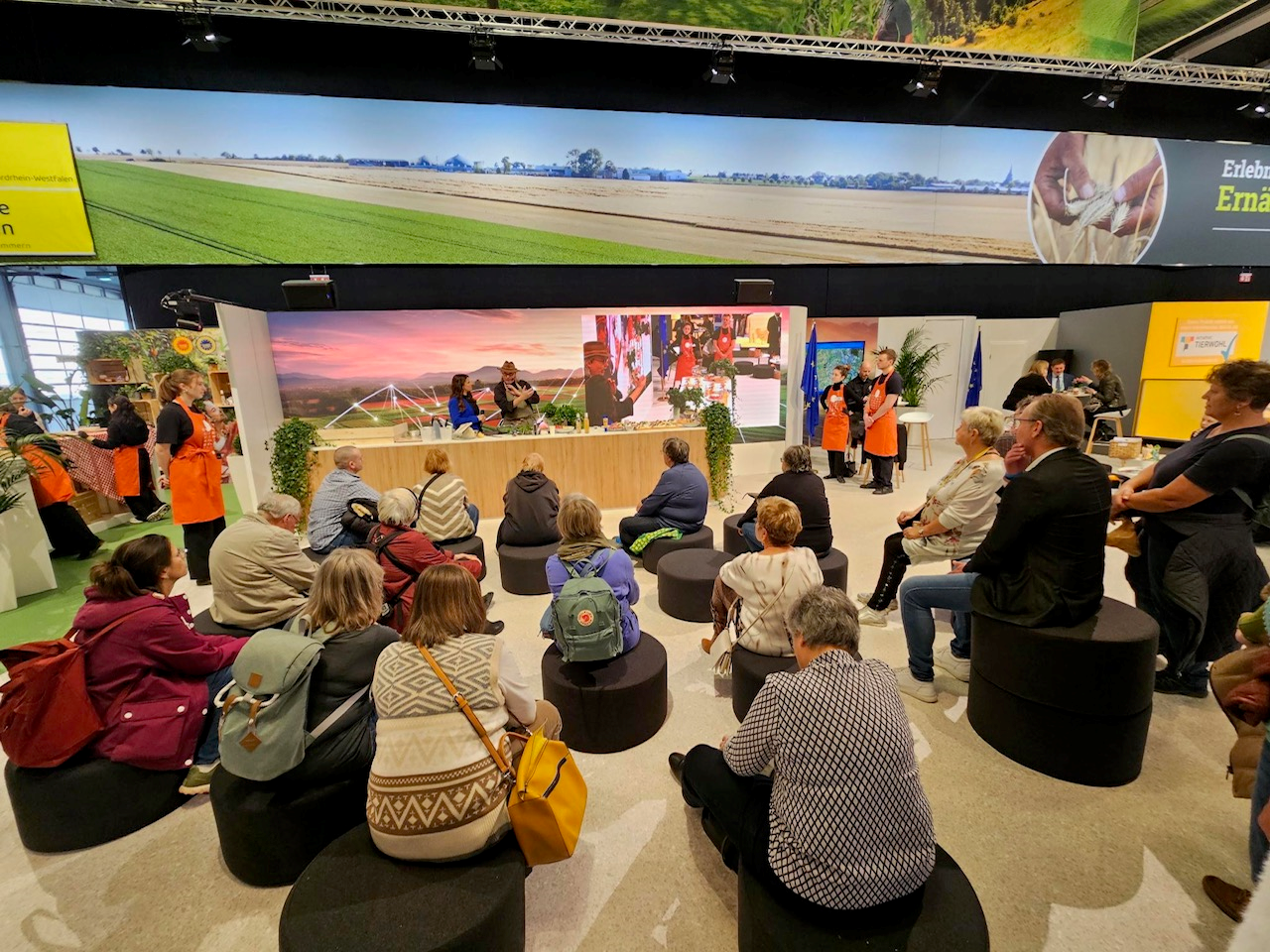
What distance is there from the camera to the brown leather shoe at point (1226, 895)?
1.84 meters

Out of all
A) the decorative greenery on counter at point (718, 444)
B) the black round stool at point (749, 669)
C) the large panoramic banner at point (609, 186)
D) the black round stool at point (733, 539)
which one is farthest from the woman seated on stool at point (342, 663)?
the large panoramic banner at point (609, 186)

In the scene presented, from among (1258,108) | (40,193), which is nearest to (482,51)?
(40,193)

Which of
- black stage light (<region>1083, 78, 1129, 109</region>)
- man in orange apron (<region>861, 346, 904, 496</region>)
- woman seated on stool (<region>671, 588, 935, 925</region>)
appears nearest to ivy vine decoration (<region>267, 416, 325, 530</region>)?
woman seated on stool (<region>671, 588, 935, 925</region>)

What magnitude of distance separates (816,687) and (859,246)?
9.97 m

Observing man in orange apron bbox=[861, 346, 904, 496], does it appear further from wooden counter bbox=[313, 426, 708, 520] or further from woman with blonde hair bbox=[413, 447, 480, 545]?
woman with blonde hair bbox=[413, 447, 480, 545]

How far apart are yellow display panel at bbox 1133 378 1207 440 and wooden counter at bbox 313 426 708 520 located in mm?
9006

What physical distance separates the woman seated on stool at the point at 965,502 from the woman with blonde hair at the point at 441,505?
329 centimetres

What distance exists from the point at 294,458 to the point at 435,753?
18.2 feet

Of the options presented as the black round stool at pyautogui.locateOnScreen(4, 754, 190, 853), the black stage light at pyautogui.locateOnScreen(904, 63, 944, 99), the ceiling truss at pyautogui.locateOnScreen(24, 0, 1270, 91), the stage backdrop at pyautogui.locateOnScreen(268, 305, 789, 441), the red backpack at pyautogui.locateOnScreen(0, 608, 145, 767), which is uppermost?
the ceiling truss at pyautogui.locateOnScreen(24, 0, 1270, 91)

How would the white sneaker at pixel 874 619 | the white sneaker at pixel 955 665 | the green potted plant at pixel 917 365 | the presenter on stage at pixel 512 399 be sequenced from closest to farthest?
the white sneaker at pixel 955 665
the white sneaker at pixel 874 619
the presenter on stage at pixel 512 399
the green potted plant at pixel 917 365

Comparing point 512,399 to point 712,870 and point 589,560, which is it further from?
point 712,870

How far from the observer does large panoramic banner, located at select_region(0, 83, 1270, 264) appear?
24.7 feet

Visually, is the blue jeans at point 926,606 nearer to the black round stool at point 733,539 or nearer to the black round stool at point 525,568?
the black round stool at point 733,539

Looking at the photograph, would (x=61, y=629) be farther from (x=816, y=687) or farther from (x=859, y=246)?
(x=859, y=246)
